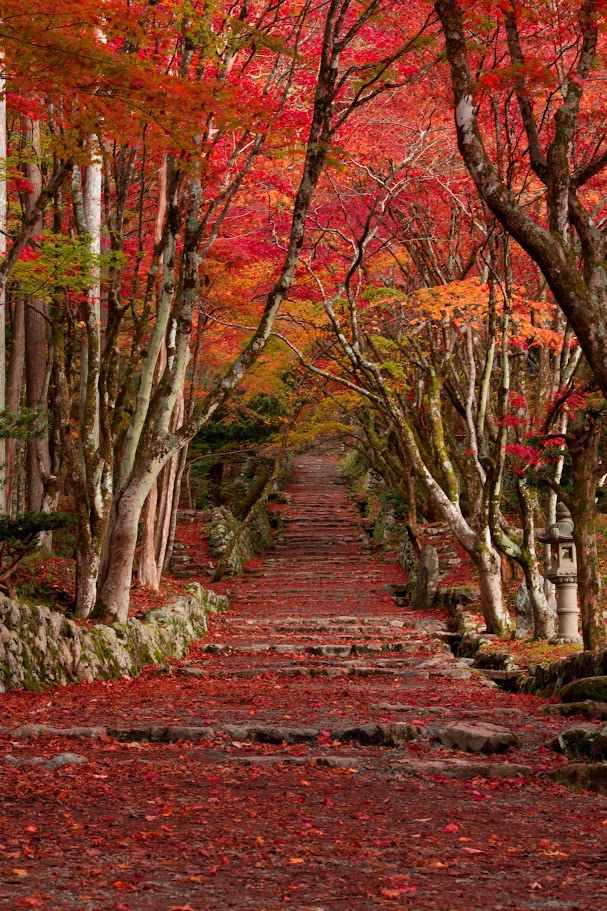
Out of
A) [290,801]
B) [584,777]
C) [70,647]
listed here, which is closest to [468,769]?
[584,777]

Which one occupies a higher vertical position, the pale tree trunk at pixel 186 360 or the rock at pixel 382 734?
the pale tree trunk at pixel 186 360

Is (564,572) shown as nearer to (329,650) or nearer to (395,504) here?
(329,650)

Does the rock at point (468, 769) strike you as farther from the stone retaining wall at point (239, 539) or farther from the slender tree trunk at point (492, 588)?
the stone retaining wall at point (239, 539)

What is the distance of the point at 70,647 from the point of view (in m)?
8.54

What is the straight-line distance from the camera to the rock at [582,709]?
6570 mm

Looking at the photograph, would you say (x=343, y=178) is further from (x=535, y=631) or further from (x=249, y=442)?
(x=249, y=442)

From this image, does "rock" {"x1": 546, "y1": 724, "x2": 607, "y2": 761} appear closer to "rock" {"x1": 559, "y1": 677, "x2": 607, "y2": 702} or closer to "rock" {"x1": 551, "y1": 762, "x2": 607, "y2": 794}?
"rock" {"x1": 551, "y1": 762, "x2": 607, "y2": 794}

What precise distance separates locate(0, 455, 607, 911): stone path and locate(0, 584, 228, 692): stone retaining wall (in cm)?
26

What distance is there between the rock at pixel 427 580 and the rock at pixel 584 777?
39.9 ft

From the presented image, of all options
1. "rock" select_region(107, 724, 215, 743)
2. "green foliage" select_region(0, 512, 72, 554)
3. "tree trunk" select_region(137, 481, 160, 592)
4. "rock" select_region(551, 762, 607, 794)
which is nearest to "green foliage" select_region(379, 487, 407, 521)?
"tree trunk" select_region(137, 481, 160, 592)

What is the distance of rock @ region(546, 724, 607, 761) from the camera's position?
17.3 feet

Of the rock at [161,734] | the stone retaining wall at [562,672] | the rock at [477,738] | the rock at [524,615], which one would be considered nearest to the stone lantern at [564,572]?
the stone retaining wall at [562,672]

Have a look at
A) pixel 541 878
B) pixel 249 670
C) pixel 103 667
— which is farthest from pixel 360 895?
pixel 249 670

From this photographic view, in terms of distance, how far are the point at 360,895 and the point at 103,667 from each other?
635cm
